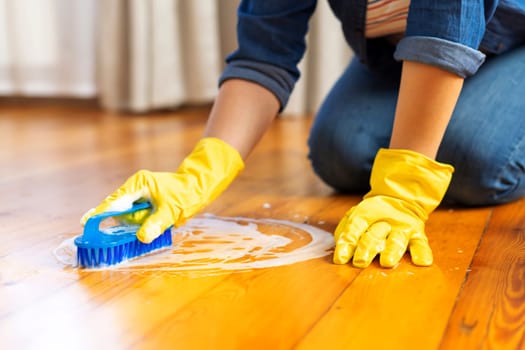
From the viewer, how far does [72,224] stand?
41.9 inches

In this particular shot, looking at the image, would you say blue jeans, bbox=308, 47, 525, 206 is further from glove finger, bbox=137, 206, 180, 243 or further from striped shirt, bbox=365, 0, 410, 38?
glove finger, bbox=137, 206, 180, 243

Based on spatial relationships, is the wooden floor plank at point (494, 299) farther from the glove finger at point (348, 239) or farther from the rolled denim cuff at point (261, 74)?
the rolled denim cuff at point (261, 74)

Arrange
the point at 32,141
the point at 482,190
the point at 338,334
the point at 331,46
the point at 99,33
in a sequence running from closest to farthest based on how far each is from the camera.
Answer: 1. the point at 338,334
2. the point at 482,190
3. the point at 32,141
4. the point at 331,46
5. the point at 99,33

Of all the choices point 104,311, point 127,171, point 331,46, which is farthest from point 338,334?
point 331,46

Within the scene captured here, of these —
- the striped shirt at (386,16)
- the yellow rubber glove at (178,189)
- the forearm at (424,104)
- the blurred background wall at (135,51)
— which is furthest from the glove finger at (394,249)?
the blurred background wall at (135,51)

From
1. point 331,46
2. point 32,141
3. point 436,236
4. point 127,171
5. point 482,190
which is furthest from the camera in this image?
point 331,46

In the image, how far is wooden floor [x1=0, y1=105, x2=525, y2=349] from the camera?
2.19 feet

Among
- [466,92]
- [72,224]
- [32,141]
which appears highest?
[466,92]

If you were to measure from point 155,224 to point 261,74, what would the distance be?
0.34 m

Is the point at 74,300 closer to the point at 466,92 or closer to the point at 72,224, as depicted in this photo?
the point at 72,224

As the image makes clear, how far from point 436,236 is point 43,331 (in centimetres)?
54

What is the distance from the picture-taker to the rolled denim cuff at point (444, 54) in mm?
890

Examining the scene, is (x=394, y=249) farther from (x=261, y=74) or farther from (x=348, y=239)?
(x=261, y=74)

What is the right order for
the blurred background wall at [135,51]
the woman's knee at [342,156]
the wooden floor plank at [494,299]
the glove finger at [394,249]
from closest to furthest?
the wooden floor plank at [494,299] < the glove finger at [394,249] < the woman's knee at [342,156] < the blurred background wall at [135,51]
